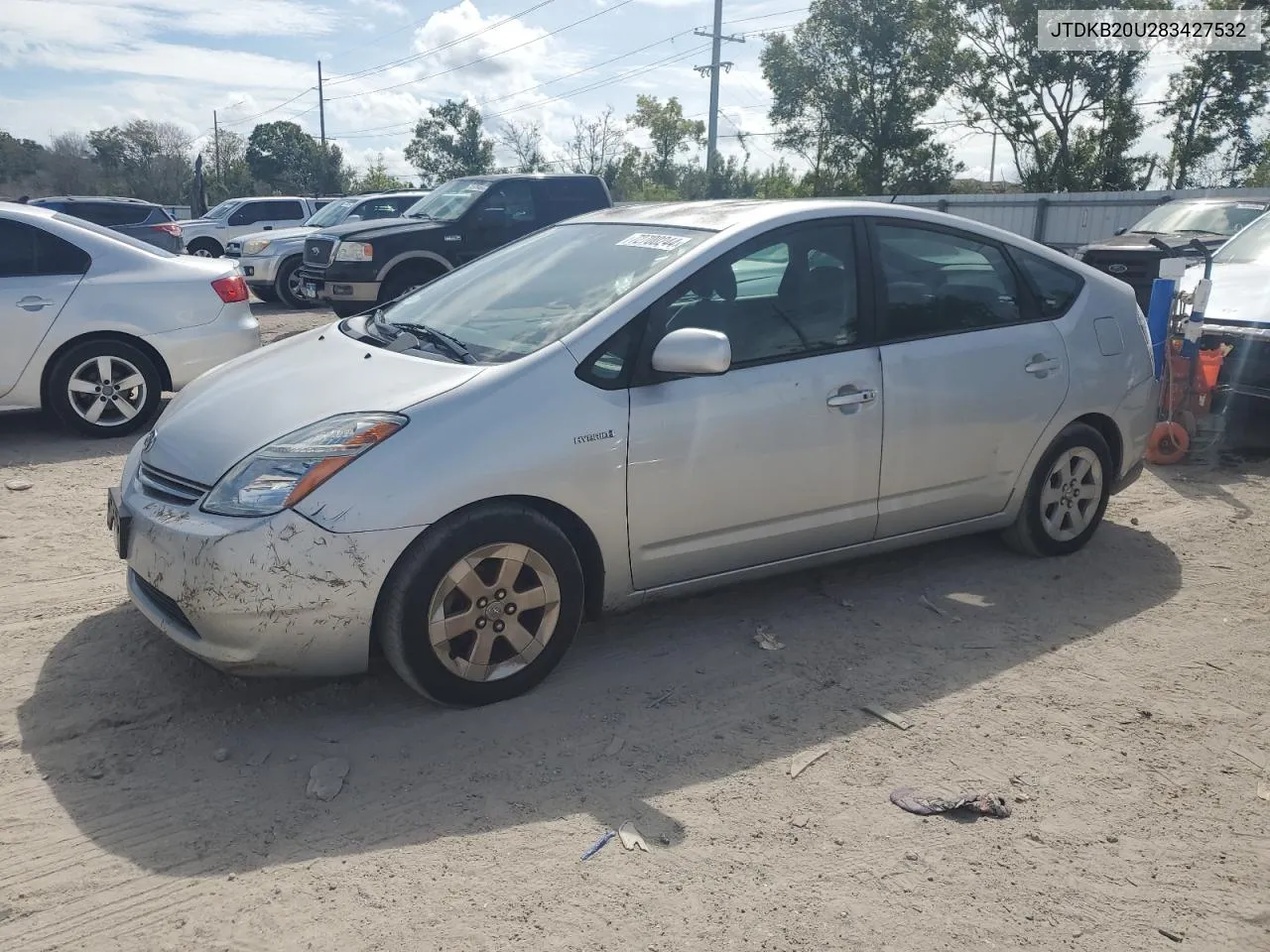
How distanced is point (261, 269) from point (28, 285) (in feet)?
33.4

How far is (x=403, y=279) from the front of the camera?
12.6m

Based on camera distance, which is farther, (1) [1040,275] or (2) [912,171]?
(2) [912,171]

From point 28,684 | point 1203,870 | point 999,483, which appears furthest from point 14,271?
point 1203,870

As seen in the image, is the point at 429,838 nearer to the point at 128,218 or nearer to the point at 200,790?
the point at 200,790

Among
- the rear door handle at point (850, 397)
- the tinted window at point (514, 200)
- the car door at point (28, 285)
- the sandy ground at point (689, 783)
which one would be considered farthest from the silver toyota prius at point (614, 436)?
the tinted window at point (514, 200)

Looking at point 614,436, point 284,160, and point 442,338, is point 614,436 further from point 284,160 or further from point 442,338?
point 284,160

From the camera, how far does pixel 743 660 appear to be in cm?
411

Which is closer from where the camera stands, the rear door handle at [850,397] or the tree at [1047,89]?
the rear door handle at [850,397]

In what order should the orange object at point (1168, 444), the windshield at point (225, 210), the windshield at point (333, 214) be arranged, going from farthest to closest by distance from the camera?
the windshield at point (225, 210), the windshield at point (333, 214), the orange object at point (1168, 444)

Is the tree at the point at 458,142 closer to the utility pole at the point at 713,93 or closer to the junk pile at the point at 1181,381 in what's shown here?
the utility pole at the point at 713,93

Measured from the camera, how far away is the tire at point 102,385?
7.33 m

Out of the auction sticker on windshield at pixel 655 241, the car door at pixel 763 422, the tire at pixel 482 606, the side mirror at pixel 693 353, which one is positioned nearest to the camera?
the tire at pixel 482 606

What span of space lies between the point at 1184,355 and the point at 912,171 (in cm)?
3820

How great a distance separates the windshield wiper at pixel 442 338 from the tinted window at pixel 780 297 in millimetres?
753
